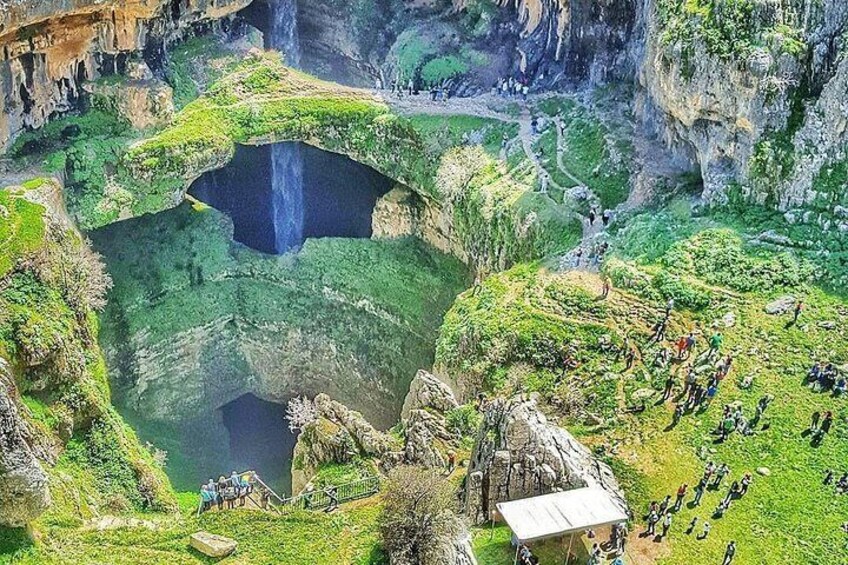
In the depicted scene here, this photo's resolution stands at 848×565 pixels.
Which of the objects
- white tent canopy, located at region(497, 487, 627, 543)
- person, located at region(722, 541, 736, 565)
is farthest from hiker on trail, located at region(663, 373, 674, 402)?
person, located at region(722, 541, 736, 565)

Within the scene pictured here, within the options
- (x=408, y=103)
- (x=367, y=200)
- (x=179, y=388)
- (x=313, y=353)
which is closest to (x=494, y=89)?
(x=408, y=103)

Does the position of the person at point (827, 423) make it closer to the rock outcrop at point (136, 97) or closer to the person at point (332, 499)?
the person at point (332, 499)

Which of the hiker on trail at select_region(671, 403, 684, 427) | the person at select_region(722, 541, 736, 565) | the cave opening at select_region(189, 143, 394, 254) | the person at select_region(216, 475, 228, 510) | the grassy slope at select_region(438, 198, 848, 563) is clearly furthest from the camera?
the cave opening at select_region(189, 143, 394, 254)

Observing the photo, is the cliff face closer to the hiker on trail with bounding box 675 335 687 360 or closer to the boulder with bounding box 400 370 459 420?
the boulder with bounding box 400 370 459 420

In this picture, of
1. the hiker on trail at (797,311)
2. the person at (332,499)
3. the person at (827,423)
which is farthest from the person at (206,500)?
the hiker on trail at (797,311)

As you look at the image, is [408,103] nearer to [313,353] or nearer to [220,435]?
[313,353]
